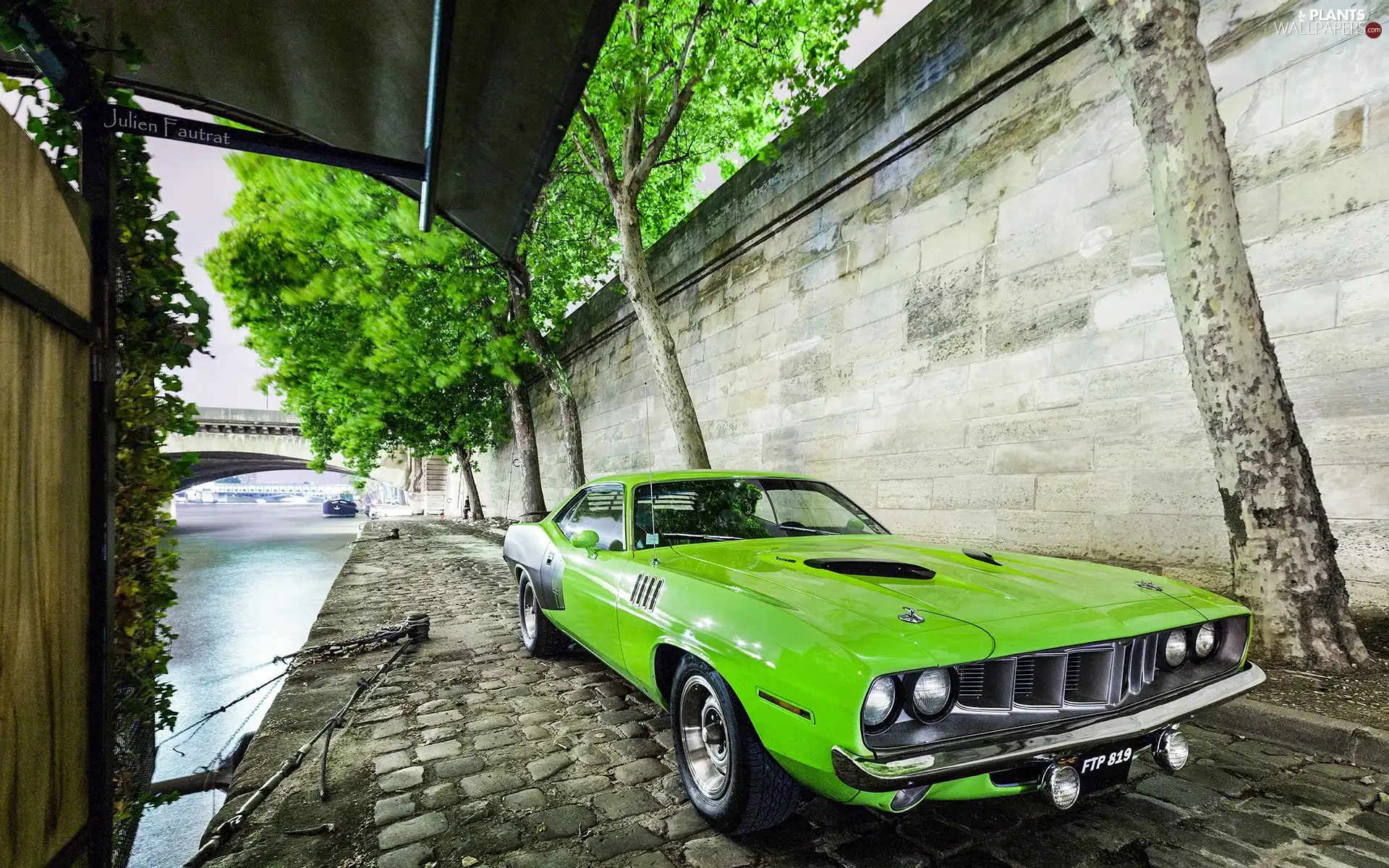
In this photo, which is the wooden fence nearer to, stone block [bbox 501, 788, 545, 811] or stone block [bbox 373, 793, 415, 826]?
stone block [bbox 373, 793, 415, 826]

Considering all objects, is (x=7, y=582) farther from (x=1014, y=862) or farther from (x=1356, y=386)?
(x=1356, y=386)

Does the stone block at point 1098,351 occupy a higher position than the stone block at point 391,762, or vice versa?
the stone block at point 1098,351

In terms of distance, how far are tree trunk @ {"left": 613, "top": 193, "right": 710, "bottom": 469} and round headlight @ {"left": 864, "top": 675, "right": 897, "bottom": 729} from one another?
6151 millimetres

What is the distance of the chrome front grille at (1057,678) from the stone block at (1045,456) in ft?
11.0

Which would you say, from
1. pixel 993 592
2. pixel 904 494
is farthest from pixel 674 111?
pixel 993 592

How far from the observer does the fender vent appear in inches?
112

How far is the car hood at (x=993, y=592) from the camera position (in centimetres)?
203

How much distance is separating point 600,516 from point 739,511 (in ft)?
3.02

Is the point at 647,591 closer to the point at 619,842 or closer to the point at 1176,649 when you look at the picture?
the point at 619,842

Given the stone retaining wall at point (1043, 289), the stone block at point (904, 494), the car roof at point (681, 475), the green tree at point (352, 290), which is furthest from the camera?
the green tree at point (352, 290)

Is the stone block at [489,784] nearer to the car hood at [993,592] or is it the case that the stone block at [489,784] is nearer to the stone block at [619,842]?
the stone block at [619,842]

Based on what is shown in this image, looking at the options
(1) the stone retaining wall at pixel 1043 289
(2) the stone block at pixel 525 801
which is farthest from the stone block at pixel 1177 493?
(2) the stone block at pixel 525 801

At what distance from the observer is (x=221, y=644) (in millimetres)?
9891

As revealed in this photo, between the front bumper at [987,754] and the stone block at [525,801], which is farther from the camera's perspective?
the stone block at [525,801]
